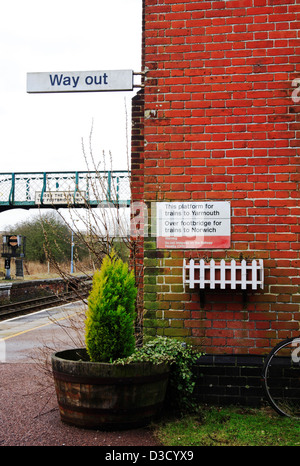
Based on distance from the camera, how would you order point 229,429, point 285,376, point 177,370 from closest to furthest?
point 229,429 < point 177,370 < point 285,376

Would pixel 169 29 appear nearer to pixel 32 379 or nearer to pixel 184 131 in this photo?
pixel 184 131

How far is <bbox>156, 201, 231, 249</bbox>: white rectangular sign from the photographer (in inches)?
182

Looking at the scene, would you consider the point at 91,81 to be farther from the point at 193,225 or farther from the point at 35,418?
the point at 35,418

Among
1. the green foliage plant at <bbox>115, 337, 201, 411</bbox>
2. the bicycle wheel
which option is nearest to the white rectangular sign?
the green foliage plant at <bbox>115, 337, 201, 411</bbox>

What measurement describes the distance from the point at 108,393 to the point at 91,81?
10.2ft

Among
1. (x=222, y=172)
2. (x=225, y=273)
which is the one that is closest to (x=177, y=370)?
(x=225, y=273)

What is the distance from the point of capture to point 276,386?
449 cm

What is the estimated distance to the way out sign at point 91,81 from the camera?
493 cm

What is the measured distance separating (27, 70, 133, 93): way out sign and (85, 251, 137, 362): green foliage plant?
2000 millimetres

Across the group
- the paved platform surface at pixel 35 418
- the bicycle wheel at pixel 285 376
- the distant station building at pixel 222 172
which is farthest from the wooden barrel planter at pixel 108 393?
the bicycle wheel at pixel 285 376

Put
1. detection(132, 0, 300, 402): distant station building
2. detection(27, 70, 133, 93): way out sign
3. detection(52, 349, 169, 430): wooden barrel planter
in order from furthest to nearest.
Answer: detection(27, 70, 133, 93): way out sign
detection(132, 0, 300, 402): distant station building
detection(52, 349, 169, 430): wooden barrel planter

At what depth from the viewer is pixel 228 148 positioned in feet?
15.4

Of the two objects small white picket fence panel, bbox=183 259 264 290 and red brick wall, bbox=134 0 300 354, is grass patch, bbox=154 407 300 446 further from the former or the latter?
small white picket fence panel, bbox=183 259 264 290
